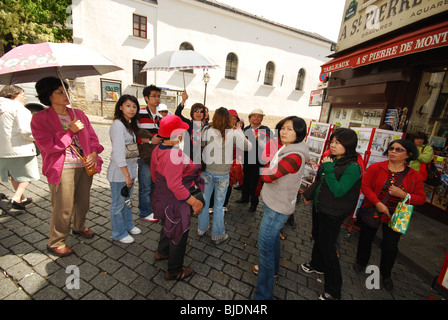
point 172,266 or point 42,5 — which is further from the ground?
point 42,5

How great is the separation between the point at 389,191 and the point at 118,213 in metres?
3.71

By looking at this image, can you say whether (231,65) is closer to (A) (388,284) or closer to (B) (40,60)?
(B) (40,60)

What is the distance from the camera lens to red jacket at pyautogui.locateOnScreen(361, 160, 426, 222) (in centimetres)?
259

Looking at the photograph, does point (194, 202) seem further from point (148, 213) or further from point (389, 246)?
point (389, 246)

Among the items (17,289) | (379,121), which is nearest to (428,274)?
(379,121)

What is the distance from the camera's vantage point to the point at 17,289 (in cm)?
219

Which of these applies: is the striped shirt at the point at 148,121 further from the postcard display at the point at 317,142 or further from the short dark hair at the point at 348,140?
the postcard display at the point at 317,142

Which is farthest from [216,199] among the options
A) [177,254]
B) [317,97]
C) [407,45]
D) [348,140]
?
[317,97]

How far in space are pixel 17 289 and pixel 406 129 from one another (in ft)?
25.3

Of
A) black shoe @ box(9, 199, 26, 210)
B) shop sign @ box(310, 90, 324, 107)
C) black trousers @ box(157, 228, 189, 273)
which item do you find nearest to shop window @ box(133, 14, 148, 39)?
shop sign @ box(310, 90, 324, 107)

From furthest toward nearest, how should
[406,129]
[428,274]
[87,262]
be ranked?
[406,129]
[428,274]
[87,262]

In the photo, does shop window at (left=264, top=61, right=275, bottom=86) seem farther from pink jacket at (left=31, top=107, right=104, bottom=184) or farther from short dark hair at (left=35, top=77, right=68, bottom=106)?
pink jacket at (left=31, top=107, right=104, bottom=184)

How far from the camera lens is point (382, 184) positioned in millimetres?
2795

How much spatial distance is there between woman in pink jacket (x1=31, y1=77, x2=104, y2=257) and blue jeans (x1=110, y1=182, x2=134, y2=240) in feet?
1.39
